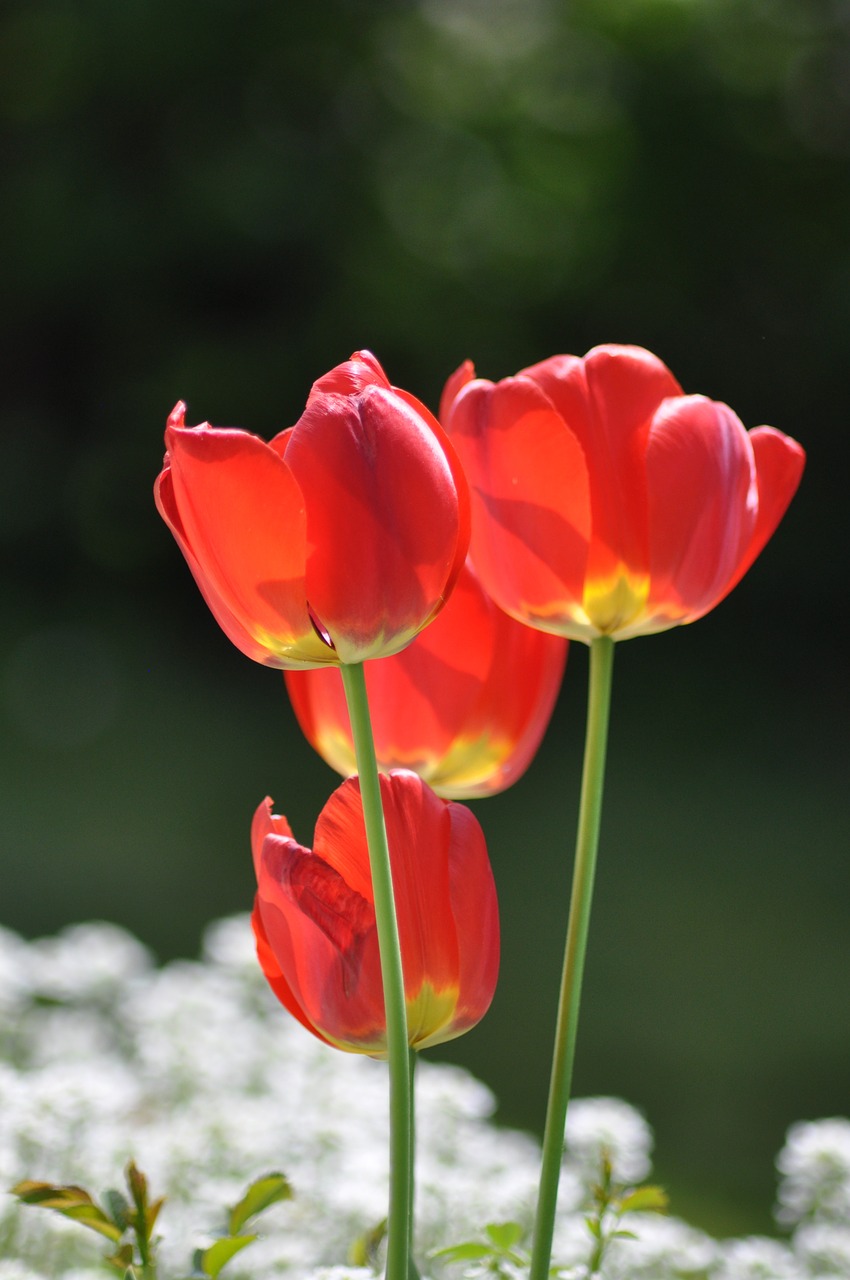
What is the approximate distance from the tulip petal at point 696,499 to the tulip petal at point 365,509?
8 cm

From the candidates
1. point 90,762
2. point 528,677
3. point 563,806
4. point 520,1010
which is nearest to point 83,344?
point 90,762

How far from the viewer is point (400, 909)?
438mm

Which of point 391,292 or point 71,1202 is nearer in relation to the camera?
point 71,1202

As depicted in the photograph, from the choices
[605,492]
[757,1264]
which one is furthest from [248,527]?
[757,1264]

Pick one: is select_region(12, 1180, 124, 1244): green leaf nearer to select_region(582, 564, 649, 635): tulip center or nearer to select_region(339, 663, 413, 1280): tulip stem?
select_region(339, 663, 413, 1280): tulip stem

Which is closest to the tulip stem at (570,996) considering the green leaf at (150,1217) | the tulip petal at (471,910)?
the tulip petal at (471,910)

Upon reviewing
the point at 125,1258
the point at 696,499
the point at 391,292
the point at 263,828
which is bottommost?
the point at 125,1258

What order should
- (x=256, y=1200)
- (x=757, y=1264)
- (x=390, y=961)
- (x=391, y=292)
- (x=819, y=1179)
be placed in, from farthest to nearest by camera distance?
(x=391, y=292)
(x=819, y=1179)
(x=757, y=1264)
(x=256, y=1200)
(x=390, y=961)

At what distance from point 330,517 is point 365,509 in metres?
0.01

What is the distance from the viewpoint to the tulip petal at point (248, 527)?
40 cm

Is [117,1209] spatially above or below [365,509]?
below

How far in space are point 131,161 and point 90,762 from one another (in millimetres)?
3171

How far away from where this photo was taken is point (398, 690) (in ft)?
1.69

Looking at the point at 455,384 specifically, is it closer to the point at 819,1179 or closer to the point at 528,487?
the point at 528,487
